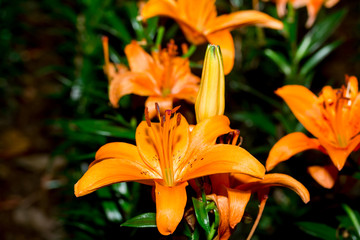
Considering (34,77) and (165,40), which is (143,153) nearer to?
(165,40)

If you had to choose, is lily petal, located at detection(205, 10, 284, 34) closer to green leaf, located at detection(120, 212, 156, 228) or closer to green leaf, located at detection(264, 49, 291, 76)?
green leaf, located at detection(264, 49, 291, 76)

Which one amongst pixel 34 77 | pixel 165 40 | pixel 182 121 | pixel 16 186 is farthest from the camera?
pixel 34 77

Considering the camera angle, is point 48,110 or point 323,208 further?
point 48,110

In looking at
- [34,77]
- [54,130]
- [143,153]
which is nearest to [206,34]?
[143,153]

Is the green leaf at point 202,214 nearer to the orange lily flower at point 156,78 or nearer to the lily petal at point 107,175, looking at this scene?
the lily petal at point 107,175

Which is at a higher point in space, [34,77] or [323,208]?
[323,208]

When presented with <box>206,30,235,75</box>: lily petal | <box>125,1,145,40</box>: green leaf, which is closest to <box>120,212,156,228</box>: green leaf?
<box>206,30,235,75</box>: lily petal
